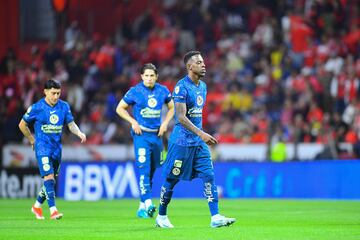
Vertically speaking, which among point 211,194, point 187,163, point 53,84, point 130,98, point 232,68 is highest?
point 232,68

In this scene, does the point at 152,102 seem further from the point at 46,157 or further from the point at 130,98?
A: the point at 46,157

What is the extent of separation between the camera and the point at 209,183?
13.0 meters

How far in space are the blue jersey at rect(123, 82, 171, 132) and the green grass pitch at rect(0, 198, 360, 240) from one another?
5.39 ft

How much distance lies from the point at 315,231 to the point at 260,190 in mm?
11358

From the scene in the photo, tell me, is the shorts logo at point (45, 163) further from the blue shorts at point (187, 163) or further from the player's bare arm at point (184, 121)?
the player's bare arm at point (184, 121)

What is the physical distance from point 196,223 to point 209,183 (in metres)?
1.66

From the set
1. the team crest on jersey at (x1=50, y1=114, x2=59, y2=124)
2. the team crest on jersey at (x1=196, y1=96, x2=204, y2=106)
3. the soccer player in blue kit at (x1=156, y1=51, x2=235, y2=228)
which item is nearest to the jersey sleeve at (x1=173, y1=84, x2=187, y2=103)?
the soccer player in blue kit at (x1=156, y1=51, x2=235, y2=228)

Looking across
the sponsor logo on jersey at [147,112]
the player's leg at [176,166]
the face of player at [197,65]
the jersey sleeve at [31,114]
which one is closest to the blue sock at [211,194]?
the player's leg at [176,166]

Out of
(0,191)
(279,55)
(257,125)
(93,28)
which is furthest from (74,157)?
(93,28)

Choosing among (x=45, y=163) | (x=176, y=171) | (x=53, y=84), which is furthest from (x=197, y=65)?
(x=45, y=163)

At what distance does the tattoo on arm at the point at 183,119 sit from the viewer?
12.7 m

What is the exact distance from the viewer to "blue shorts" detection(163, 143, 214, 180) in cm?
1307

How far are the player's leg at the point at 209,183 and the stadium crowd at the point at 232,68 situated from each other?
1070 centimetres

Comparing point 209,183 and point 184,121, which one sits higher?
point 184,121
